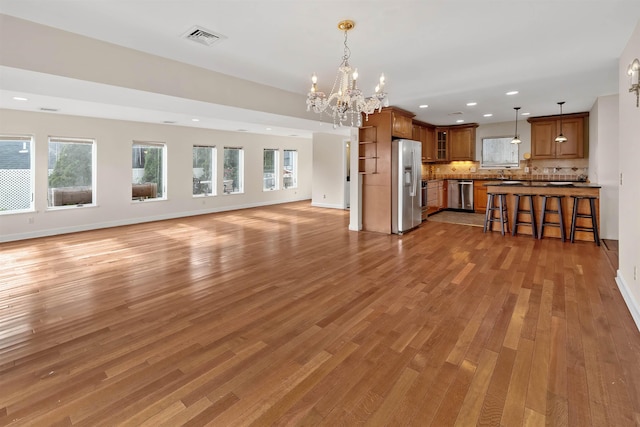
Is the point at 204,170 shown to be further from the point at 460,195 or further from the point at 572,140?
the point at 572,140

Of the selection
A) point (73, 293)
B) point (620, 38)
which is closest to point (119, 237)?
point (73, 293)

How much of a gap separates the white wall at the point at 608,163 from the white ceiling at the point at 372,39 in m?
0.50

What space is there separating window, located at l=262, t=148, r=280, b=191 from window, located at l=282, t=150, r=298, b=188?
0.38 m

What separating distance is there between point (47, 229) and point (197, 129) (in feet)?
14.5

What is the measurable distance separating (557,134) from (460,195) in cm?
271

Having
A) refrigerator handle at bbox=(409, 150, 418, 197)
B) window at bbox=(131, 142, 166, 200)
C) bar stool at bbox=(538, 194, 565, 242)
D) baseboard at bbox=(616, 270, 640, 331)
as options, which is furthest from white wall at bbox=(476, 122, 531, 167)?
window at bbox=(131, 142, 166, 200)

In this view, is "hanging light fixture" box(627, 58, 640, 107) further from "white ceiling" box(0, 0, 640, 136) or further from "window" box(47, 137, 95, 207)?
"window" box(47, 137, 95, 207)

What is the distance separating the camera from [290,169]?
42.0ft

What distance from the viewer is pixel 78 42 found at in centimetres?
328

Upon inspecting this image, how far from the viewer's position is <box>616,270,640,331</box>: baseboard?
277 centimetres

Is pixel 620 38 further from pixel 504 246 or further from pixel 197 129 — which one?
pixel 197 129

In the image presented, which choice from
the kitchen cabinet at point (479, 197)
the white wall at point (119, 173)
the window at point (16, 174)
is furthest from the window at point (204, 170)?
the kitchen cabinet at point (479, 197)

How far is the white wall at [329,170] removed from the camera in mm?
10953

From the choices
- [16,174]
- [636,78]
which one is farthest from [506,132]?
[16,174]
